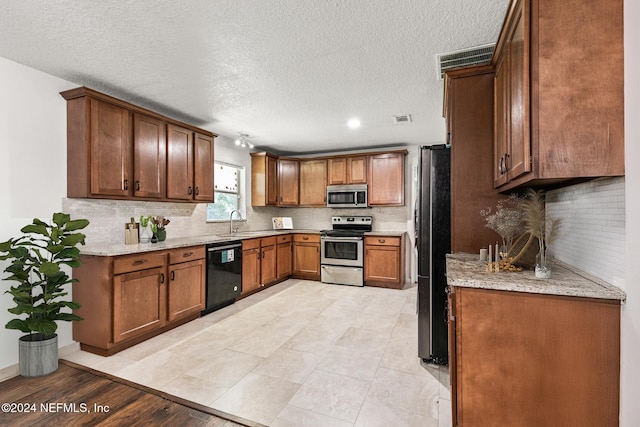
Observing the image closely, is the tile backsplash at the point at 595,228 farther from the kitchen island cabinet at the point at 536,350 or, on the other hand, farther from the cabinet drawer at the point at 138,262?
the cabinet drawer at the point at 138,262

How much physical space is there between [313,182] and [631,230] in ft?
16.2

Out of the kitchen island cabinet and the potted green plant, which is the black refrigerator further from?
the potted green plant

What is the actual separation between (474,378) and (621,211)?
98 cm

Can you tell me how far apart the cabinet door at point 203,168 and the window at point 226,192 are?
2.14 feet

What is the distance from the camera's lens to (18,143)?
2533mm

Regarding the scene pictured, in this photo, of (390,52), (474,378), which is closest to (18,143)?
(390,52)

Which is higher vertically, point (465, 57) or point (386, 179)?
point (465, 57)

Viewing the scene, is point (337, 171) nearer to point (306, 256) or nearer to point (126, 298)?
point (306, 256)

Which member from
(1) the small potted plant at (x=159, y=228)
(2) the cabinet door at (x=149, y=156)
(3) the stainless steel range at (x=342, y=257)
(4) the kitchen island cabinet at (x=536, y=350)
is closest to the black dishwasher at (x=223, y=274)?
(1) the small potted plant at (x=159, y=228)

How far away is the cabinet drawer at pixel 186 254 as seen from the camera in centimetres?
328

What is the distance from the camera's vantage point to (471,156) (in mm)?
2350

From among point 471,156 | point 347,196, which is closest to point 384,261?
point 347,196

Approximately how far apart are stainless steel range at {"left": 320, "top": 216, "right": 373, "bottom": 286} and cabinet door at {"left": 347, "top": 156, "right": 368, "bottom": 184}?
3.01ft

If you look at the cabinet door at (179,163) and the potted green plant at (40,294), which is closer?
the potted green plant at (40,294)
